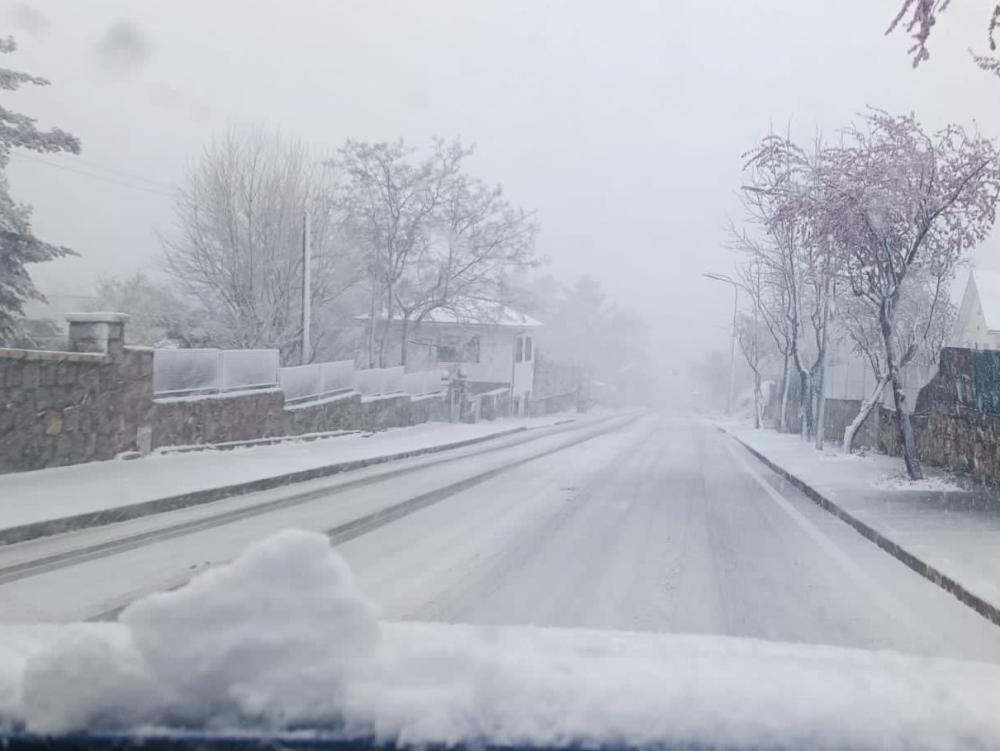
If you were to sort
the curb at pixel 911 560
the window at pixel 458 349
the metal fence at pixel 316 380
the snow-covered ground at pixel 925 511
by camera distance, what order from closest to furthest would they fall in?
the curb at pixel 911 560, the snow-covered ground at pixel 925 511, the metal fence at pixel 316 380, the window at pixel 458 349

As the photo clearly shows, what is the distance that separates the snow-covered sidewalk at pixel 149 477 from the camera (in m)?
10.7

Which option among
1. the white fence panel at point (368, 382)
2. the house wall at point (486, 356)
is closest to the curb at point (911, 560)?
the white fence panel at point (368, 382)

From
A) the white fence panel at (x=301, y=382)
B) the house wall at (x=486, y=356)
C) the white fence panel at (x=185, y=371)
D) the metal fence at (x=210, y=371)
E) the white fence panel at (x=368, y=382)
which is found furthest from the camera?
the house wall at (x=486, y=356)

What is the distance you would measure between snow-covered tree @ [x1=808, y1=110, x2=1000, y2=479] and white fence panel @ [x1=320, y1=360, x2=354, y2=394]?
41.2ft

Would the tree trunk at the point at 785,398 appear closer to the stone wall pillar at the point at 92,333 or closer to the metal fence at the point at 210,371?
the metal fence at the point at 210,371

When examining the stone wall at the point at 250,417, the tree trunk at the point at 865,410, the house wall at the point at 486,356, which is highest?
the house wall at the point at 486,356

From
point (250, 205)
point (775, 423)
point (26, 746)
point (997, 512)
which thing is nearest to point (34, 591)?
point (26, 746)

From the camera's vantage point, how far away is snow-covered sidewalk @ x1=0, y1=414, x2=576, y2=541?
10734mm

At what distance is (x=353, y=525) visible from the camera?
10641 mm

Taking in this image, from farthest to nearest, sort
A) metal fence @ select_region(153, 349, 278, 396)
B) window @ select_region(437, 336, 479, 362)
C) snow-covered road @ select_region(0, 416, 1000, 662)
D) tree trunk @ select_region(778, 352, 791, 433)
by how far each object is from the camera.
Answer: window @ select_region(437, 336, 479, 362)
tree trunk @ select_region(778, 352, 791, 433)
metal fence @ select_region(153, 349, 278, 396)
snow-covered road @ select_region(0, 416, 1000, 662)

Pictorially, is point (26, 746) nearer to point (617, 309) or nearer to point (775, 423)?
point (775, 423)

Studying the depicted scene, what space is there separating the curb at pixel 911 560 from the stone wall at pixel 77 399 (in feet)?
34.3

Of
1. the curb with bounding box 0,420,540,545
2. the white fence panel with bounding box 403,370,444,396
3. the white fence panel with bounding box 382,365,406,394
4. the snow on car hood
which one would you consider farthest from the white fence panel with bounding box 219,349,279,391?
the snow on car hood

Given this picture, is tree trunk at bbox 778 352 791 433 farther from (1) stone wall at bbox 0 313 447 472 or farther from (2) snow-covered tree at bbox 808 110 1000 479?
(1) stone wall at bbox 0 313 447 472
